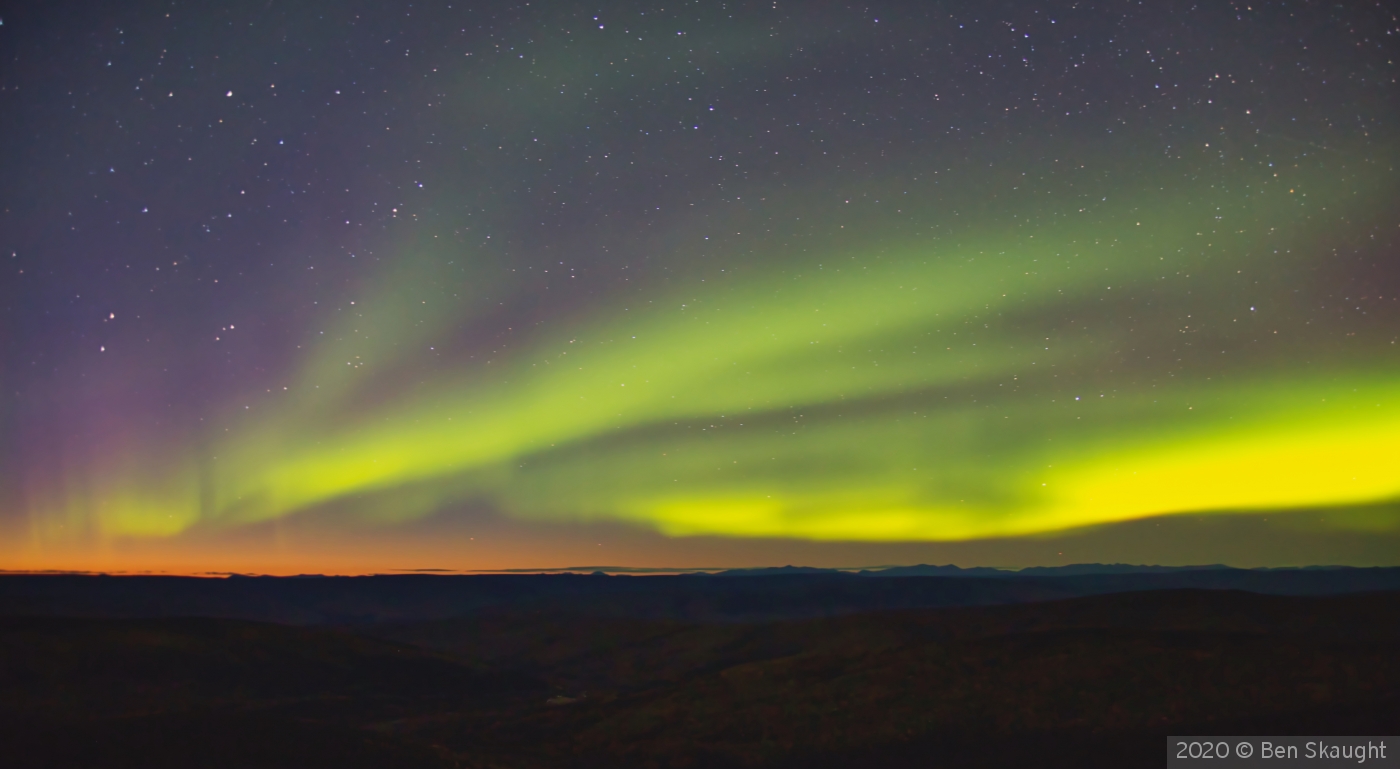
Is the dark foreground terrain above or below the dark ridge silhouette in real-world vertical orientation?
above

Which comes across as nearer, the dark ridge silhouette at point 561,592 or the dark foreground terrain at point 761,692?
the dark foreground terrain at point 761,692

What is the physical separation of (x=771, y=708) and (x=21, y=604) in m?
134

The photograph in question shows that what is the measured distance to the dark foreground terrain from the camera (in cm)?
2308

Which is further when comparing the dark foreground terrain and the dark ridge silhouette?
the dark ridge silhouette

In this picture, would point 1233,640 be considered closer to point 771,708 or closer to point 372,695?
point 771,708

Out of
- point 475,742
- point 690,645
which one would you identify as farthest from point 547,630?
point 475,742

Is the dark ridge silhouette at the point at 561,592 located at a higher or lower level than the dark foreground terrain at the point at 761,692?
lower

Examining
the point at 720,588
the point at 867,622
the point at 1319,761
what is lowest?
the point at 720,588

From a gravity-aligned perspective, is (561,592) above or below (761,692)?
below

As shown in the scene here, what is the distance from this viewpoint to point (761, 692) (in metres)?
34.4

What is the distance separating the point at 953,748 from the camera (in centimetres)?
2469

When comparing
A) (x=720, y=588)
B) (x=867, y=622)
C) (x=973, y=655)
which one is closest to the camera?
(x=973, y=655)

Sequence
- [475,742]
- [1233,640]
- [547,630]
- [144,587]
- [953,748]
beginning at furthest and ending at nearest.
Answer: [144,587] < [547,630] < [1233,640] < [475,742] < [953,748]

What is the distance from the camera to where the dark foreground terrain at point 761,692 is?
75.7 ft
